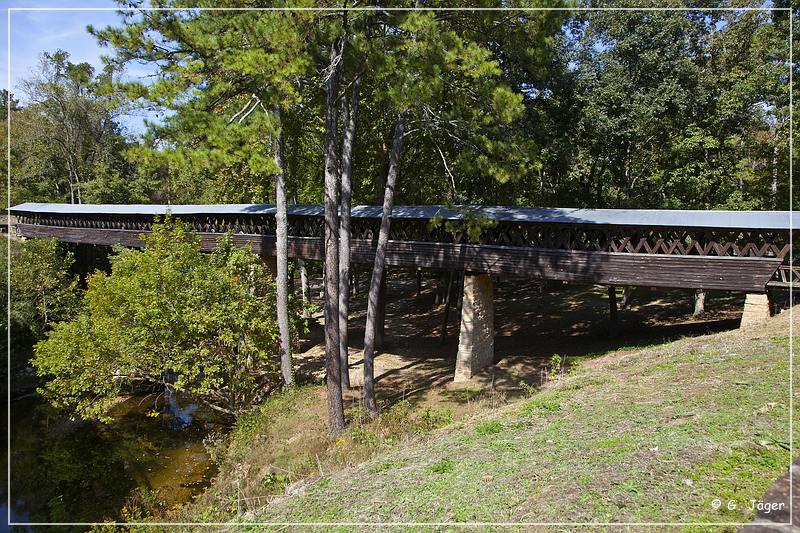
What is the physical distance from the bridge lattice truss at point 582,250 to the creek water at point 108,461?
249 inches

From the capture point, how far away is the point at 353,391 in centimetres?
1435

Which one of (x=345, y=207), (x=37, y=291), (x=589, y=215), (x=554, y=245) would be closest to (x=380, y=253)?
(x=345, y=207)

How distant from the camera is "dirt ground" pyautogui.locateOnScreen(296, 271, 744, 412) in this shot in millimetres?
14453

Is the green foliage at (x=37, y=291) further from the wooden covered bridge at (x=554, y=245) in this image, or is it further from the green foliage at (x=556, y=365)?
the green foliage at (x=556, y=365)

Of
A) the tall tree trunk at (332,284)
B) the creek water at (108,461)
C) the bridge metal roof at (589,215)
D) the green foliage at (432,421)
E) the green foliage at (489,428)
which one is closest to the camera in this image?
the green foliage at (489,428)

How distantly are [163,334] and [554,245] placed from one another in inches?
379

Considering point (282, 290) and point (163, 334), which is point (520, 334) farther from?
point (163, 334)

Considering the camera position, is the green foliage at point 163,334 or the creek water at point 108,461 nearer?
the creek water at point 108,461

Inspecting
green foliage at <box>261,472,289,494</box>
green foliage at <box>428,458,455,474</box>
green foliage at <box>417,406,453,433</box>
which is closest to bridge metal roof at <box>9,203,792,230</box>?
green foliage at <box>417,406,453,433</box>

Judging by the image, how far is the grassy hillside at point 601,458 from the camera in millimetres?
4441

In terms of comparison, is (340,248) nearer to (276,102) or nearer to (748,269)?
(276,102)

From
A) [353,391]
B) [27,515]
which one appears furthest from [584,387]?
[27,515]

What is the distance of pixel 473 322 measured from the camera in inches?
573

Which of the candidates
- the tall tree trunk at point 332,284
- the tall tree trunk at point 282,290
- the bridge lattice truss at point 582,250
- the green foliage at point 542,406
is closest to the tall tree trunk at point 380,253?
the tall tree trunk at point 332,284
